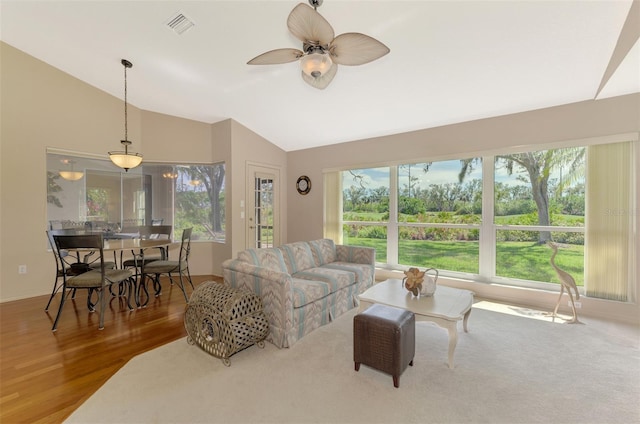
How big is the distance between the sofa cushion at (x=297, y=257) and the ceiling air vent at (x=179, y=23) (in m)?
2.71

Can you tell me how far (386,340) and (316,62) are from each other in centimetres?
213

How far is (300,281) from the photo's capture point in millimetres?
3047

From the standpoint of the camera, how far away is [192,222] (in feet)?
17.8

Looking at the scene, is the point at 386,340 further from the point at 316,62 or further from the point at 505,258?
the point at 505,258

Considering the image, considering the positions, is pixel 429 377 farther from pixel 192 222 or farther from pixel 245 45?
pixel 192 222

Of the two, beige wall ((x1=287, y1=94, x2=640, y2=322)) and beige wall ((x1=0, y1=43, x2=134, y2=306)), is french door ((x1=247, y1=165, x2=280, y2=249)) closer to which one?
beige wall ((x1=287, y1=94, x2=640, y2=322))

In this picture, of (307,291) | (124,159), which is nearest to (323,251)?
(307,291)

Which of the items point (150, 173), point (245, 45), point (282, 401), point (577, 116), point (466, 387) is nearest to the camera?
point (282, 401)

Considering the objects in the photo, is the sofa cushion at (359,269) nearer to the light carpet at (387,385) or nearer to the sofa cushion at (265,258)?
the sofa cushion at (265,258)

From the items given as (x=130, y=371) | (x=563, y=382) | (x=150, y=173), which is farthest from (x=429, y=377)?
(x=150, y=173)

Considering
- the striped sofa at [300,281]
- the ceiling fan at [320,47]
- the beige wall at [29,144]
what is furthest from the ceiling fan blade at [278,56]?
the beige wall at [29,144]

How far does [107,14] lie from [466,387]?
15.8 feet

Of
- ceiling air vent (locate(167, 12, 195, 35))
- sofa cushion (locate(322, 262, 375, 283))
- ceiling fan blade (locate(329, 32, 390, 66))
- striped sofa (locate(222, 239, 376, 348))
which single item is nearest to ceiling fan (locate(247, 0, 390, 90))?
ceiling fan blade (locate(329, 32, 390, 66))

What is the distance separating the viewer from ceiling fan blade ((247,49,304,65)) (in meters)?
2.14
